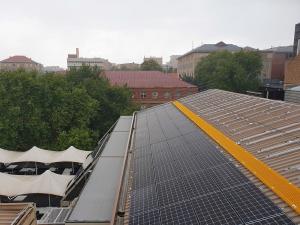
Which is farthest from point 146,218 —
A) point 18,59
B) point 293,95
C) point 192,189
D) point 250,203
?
point 18,59

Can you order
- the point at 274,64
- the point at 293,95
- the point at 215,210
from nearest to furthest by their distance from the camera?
1. the point at 215,210
2. the point at 293,95
3. the point at 274,64

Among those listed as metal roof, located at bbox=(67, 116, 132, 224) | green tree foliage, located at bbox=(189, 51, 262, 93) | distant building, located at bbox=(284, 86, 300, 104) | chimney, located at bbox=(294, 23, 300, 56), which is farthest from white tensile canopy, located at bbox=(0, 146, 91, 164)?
chimney, located at bbox=(294, 23, 300, 56)

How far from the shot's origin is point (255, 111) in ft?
54.6

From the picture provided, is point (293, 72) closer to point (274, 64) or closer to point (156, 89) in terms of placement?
point (156, 89)

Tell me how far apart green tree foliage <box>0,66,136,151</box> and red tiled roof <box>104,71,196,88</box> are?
77.4 ft

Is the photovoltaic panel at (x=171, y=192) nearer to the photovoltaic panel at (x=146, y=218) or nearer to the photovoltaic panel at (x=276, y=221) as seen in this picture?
the photovoltaic panel at (x=146, y=218)

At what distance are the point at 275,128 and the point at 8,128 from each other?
78.9 ft

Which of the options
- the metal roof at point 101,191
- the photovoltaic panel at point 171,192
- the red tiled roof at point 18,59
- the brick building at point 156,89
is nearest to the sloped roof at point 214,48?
the brick building at point 156,89

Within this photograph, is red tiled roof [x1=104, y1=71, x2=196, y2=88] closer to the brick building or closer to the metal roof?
the brick building

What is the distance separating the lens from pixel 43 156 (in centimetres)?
2575

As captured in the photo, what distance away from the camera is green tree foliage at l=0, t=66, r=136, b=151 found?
2870 cm

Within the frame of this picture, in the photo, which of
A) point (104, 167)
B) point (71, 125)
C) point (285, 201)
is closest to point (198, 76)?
point (71, 125)

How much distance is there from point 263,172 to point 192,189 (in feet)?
7.16

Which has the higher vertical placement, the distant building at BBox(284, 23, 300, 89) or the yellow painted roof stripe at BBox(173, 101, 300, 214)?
the distant building at BBox(284, 23, 300, 89)
